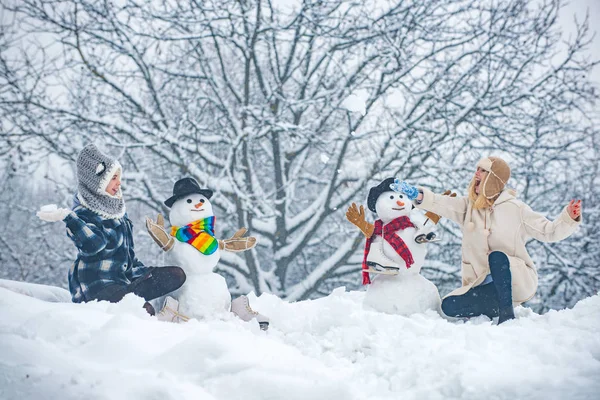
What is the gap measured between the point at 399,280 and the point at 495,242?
29.5 inches

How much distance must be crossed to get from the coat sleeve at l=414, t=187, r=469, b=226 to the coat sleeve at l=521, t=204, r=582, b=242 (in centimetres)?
43

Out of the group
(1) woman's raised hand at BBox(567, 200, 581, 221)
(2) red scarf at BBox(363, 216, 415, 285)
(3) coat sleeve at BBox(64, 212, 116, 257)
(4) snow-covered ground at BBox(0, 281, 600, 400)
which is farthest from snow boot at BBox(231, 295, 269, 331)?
(1) woman's raised hand at BBox(567, 200, 581, 221)

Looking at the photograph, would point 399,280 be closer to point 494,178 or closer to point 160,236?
point 494,178

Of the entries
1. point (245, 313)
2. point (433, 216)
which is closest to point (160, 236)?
point (245, 313)

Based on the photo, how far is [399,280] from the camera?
339 cm

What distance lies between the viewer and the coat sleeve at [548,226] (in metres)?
3.03

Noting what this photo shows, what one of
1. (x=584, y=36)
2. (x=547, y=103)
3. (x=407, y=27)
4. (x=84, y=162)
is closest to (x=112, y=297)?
(x=84, y=162)

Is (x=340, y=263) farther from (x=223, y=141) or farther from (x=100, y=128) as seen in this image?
(x=100, y=128)

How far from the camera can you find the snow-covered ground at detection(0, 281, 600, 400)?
169cm

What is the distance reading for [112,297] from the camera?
289 cm

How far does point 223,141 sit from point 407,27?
2.97 meters

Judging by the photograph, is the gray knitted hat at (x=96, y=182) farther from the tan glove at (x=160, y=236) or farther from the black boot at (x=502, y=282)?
the black boot at (x=502, y=282)

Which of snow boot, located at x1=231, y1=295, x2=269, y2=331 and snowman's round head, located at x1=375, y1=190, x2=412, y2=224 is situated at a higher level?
snowman's round head, located at x1=375, y1=190, x2=412, y2=224

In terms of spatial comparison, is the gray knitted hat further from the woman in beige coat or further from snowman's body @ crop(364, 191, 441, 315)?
the woman in beige coat
